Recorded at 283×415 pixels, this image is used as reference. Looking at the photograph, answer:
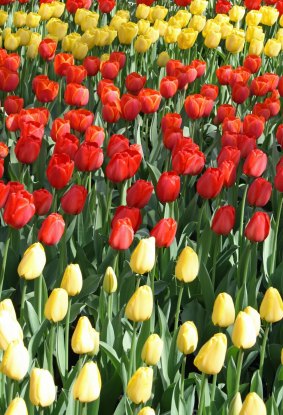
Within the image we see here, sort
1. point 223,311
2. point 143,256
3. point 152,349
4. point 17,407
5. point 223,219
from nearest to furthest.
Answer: point 17,407 < point 152,349 < point 223,311 < point 143,256 < point 223,219

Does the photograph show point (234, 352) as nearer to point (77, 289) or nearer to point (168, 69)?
point (77, 289)

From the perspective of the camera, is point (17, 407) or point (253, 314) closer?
point (17, 407)

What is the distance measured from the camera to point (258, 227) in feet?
9.61

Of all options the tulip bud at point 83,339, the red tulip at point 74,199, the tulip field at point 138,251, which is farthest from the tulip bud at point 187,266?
the red tulip at point 74,199

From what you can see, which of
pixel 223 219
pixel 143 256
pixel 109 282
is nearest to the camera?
pixel 143 256

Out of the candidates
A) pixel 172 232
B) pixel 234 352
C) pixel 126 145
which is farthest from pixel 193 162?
pixel 234 352

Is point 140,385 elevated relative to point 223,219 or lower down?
elevated

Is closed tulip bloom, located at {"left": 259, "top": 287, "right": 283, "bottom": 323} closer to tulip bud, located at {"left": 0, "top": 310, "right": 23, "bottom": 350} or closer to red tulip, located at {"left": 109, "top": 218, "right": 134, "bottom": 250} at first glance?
red tulip, located at {"left": 109, "top": 218, "right": 134, "bottom": 250}

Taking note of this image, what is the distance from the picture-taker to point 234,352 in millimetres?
2842

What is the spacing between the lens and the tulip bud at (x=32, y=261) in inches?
97.4

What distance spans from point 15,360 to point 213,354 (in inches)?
17.7

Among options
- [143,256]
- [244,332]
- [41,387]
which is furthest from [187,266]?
[41,387]

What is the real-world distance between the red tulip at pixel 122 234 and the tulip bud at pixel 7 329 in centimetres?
64

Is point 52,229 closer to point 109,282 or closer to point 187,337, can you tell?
point 109,282
